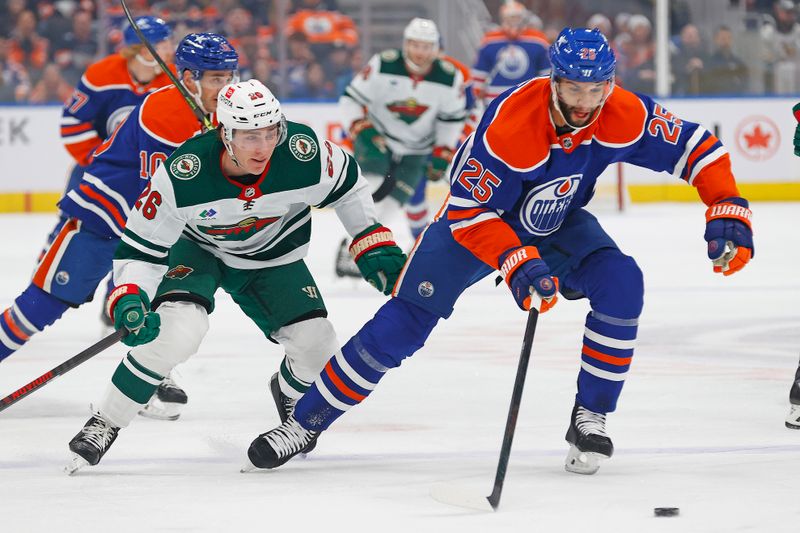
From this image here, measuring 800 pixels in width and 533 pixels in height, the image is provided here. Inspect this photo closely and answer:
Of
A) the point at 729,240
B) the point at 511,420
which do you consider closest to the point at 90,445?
the point at 511,420

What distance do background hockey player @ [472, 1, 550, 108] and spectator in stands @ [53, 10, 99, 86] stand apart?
2.85 metres

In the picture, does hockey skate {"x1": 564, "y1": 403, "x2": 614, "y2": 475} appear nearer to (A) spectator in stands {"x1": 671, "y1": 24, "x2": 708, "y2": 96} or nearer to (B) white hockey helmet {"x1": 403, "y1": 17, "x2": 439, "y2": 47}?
(B) white hockey helmet {"x1": 403, "y1": 17, "x2": 439, "y2": 47}

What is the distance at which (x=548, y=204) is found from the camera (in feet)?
10.7

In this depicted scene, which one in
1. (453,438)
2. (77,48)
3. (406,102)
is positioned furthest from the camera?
(77,48)

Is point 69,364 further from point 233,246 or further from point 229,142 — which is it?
point 229,142

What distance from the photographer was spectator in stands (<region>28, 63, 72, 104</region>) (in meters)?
10.1

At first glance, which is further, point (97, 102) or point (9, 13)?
point (9, 13)

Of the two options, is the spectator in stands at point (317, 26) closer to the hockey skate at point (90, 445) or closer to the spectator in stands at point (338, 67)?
the spectator in stands at point (338, 67)

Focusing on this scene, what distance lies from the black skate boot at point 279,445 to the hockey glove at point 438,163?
3.84 metres

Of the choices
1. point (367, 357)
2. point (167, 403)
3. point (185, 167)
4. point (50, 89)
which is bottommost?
point (50, 89)

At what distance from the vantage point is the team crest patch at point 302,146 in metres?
3.34

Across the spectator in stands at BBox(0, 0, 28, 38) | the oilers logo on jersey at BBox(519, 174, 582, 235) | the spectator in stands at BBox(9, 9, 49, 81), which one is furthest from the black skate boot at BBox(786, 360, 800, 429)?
the spectator in stands at BBox(0, 0, 28, 38)

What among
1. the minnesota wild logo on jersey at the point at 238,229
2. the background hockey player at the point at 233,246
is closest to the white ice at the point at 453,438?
Result: the background hockey player at the point at 233,246

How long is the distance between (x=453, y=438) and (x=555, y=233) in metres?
0.62
